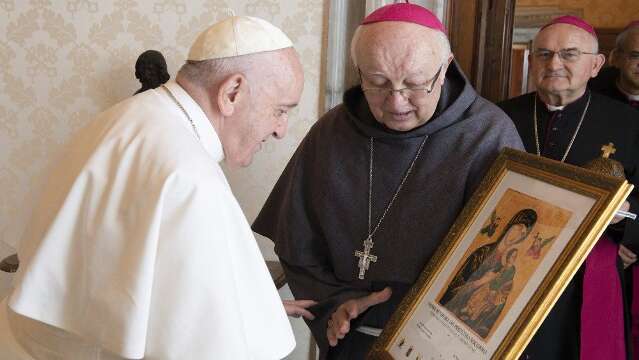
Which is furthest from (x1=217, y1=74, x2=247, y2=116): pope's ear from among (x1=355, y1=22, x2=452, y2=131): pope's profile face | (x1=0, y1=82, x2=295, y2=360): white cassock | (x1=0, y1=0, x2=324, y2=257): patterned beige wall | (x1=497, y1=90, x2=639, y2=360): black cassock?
(x1=0, y1=0, x2=324, y2=257): patterned beige wall

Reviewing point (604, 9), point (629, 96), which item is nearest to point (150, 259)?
point (629, 96)

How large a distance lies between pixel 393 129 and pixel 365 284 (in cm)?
51

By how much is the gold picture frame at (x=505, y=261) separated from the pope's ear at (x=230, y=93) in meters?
0.70

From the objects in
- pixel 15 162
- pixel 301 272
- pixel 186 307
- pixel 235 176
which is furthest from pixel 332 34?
pixel 186 307

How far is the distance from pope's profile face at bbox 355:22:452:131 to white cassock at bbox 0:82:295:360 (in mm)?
715

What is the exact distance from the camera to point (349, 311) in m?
2.21

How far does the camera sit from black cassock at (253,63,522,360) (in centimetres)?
219

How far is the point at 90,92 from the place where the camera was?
3.96 meters

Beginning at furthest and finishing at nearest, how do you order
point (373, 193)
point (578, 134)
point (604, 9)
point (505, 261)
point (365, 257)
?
point (604, 9) < point (578, 134) < point (373, 193) < point (365, 257) < point (505, 261)

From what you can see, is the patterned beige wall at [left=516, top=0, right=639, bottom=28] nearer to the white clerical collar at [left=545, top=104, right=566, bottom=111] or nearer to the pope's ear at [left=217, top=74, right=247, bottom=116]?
the white clerical collar at [left=545, top=104, right=566, bottom=111]

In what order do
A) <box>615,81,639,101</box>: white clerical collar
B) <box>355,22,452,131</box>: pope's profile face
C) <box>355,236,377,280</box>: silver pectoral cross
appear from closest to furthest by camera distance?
<box>355,22,452,131</box>: pope's profile face < <box>355,236,377,280</box>: silver pectoral cross < <box>615,81,639,101</box>: white clerical collar

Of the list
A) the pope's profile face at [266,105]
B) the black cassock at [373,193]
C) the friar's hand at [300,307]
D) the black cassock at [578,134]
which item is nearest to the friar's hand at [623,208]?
the black cassock at [578,134]

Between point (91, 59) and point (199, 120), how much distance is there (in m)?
2.37

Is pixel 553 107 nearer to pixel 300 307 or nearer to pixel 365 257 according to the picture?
pixel 365 257
